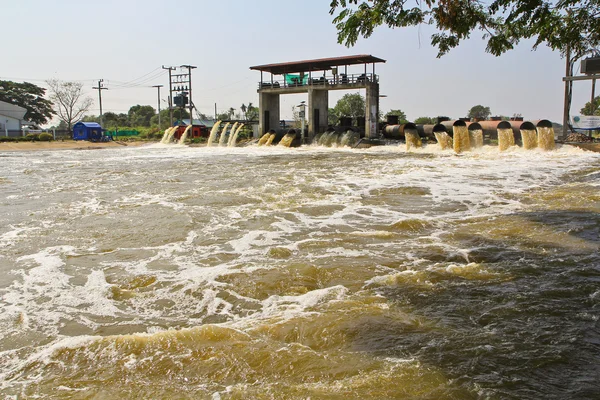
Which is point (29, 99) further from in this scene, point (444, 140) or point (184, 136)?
point (444, 140)

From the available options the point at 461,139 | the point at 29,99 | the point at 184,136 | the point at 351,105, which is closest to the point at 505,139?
the point at 461,139

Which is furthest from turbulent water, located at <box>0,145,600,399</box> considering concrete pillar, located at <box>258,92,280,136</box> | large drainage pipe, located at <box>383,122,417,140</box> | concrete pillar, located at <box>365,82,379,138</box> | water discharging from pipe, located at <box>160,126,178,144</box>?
water discharging from pipe, located at <box>160,126,178,144</box>

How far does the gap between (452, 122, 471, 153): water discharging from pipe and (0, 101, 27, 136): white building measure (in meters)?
47.9

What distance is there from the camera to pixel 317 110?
123 feet

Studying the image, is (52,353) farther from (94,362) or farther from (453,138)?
(453,138)

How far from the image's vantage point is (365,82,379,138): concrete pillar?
3372 centimetres

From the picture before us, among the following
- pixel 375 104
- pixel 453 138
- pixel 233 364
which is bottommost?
pixel 233 364

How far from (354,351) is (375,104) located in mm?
31543

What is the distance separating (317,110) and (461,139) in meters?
13.9

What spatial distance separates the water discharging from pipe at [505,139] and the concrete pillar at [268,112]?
20.5 meters

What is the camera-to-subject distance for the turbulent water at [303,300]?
351cm

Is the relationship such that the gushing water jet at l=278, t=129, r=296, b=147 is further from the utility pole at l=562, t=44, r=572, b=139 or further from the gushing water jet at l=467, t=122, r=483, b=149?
the utility pole at l=562, t=44, r=572, b=139

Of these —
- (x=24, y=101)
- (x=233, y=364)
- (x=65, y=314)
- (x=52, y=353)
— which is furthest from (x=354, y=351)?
(x=24, y=101)

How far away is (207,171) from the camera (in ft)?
63.7
